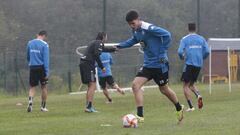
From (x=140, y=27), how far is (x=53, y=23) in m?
22.2

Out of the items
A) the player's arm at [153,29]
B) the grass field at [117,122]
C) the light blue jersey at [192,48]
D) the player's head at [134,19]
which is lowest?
the grass field at [117,122]

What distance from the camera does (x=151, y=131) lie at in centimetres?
1151

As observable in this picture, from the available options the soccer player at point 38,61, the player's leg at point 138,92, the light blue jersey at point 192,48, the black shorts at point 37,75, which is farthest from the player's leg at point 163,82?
the black shorts at point 37,75

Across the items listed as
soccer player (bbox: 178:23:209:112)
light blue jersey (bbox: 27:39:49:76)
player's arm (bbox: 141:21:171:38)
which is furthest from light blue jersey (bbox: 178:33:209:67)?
player's arm (bbox: 141:21:171:38)

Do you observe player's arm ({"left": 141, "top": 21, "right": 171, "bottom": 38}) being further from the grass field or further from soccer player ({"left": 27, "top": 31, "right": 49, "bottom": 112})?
soccer player ({"left": 27, "top": 31, "right": 49, "bottom": 112})

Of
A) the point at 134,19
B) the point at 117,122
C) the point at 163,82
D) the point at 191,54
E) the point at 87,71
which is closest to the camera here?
the point at 134,19

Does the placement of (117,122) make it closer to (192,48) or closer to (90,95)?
(90,95)

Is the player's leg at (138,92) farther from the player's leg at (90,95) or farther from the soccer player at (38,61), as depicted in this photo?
the soccer player at (38,61)

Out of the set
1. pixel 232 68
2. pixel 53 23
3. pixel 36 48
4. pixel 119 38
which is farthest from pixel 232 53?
pixel 36 48

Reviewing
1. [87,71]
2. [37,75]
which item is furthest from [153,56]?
[37,75]

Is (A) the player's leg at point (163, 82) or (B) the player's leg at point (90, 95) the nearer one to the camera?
(A) the player's leg at point (163, 82)

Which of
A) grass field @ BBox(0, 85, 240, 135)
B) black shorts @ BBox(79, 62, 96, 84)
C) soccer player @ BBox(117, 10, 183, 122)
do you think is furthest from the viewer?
black shorts @ BBox(79, 62, 96, 84)

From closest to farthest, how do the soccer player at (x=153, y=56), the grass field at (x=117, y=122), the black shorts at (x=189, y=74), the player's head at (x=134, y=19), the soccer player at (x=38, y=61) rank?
the grass field at (x=117, y=122) < the player's head at (x=134, y=19) < the soccer player at (x=153, y=56) < the black shorts at (x=189, y=74) < the soccer player at (x=38, y=61)

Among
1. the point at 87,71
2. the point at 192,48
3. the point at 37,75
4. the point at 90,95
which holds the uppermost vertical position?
the point at 192,48
